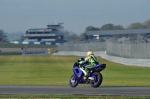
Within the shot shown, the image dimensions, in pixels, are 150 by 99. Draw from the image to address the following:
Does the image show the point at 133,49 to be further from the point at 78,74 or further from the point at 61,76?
the point at 78,74

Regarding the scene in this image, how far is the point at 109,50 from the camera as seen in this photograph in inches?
2817

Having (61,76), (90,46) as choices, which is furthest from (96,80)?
(90,46)

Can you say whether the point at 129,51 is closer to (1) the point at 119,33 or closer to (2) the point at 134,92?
(2) the point at 134,92

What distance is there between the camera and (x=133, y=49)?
52.5 m

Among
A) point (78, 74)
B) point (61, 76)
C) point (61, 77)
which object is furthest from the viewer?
point (61, 76)

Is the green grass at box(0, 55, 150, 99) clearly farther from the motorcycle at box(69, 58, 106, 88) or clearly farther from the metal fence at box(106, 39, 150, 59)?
the motorcycle at box(69, 58, 106, 88)

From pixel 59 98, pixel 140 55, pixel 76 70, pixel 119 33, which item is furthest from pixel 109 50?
pixel 119 33

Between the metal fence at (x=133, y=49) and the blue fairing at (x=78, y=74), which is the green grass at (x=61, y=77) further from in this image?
the blue fairing at (x=78, y=74)

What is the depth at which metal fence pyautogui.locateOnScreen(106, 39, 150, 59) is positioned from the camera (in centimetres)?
4802

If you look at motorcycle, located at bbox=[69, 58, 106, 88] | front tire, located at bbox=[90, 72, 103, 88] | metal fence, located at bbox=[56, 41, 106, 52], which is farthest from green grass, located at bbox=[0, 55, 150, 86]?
metal fence, located at bbox=[56, 41, 106, 52]

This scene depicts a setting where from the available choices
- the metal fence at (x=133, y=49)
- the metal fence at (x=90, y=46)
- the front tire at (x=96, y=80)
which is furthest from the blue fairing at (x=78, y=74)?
the metal fence at (x=90, y=46)

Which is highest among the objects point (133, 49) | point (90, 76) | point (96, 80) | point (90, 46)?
point (90, 76)

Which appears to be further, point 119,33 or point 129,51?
point 119,33

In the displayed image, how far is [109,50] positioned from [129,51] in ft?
57.4
